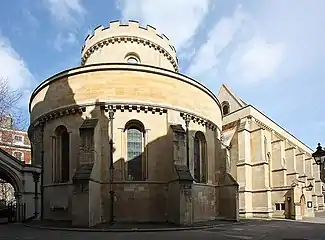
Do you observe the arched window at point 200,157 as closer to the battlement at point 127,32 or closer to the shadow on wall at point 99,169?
the shadow on wall at point 99,169

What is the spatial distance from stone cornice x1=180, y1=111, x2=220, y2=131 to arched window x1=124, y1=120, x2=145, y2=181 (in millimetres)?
3164

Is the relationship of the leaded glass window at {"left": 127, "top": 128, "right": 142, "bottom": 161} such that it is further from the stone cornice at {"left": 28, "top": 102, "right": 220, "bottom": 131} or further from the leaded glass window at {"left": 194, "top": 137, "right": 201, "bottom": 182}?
the leaded glass window at {"left": 194, "top": 137, "right": 201, "bottom": 182}

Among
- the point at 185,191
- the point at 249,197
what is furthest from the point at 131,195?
the point at 249,197

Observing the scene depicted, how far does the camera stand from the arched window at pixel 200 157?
2552 centimetres

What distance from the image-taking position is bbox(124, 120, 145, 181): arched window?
71.7ft

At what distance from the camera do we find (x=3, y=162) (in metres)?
25.0

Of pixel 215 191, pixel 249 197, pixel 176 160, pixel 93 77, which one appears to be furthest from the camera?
pixel 249 197

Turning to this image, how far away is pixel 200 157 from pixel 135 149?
599 centimetres

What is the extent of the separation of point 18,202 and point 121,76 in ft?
39.2

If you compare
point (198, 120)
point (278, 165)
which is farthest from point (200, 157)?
point (278, 165)

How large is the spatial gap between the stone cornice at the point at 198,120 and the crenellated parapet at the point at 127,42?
919 centimetres

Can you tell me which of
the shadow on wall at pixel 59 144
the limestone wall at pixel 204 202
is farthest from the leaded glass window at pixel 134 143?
the limestone wall at pixel 204 202

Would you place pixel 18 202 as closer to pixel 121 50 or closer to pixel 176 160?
pixel 176 160

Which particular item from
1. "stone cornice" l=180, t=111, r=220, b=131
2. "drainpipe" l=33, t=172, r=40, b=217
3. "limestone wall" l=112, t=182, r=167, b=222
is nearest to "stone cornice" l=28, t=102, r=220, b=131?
"stone cornice" l=180, t=111, r=220, b=131
